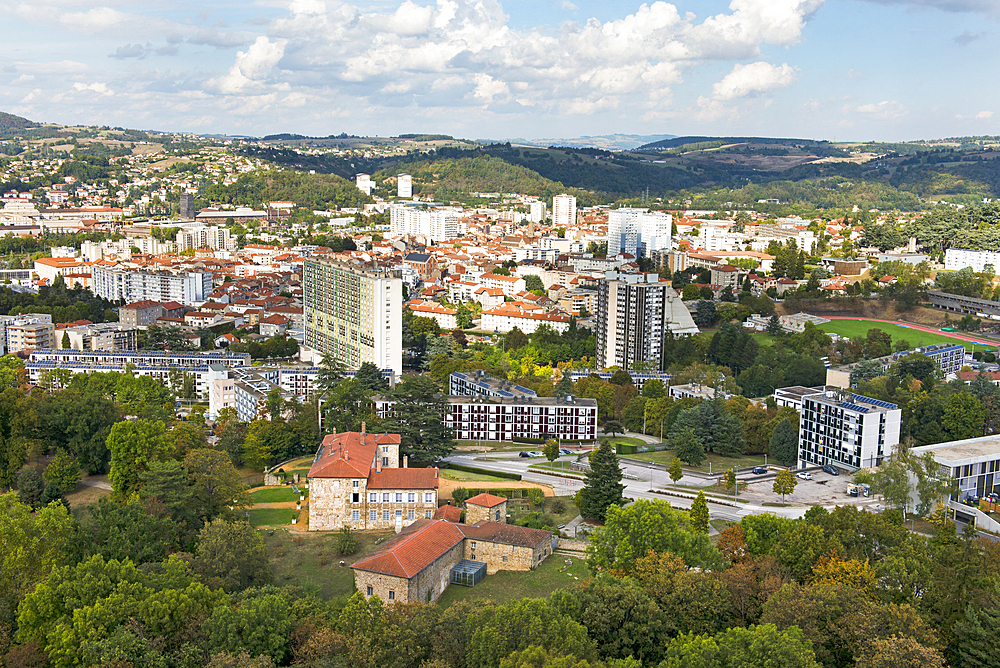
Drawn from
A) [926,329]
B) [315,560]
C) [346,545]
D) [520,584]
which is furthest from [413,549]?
[926,329]

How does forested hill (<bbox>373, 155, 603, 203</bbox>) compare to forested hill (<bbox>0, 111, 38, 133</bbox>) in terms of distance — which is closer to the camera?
forested hill (<bbox>373, 155, 603, 203</bbox>)

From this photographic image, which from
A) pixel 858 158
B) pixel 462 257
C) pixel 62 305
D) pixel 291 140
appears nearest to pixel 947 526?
pixel 62 305

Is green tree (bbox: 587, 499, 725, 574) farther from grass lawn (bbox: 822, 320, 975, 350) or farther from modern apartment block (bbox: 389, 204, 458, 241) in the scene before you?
modern apartment block (bbox: 389, 204, 458, 241)

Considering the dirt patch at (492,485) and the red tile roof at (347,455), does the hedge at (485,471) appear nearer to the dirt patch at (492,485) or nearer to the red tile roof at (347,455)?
the dirt patch at (492,485)

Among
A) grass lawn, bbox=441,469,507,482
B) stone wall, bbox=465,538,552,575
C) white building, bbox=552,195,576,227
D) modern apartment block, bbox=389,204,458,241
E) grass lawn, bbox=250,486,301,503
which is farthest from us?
white building, bbox=552,195,576,227

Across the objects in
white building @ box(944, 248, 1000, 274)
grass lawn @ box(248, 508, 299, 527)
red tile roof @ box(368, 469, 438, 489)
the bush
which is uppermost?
white building @ box(944, 248, 1000, 274)

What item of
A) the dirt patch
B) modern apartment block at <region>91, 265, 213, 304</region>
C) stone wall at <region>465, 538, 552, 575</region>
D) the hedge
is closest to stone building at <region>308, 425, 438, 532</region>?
the dirt patch
